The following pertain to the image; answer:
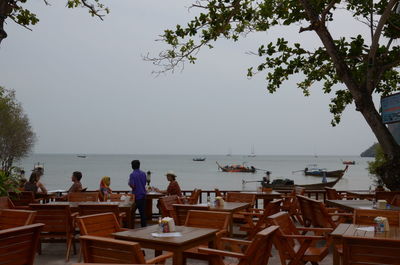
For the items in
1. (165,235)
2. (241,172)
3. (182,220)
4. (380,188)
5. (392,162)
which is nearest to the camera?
(165,235)

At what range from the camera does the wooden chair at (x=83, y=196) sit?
8.25 meters

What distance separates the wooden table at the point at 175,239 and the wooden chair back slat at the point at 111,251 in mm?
580

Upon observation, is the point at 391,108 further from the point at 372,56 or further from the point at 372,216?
the point at 372,216

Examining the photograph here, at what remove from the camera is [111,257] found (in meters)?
3.19

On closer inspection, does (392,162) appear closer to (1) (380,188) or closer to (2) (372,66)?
(2) (372,66)

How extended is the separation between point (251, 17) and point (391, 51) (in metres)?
2.76

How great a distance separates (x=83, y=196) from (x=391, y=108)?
5812 millimetres

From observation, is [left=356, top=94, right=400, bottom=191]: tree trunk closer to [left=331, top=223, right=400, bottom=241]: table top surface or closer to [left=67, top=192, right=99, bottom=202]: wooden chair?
[left=331, top=223, right=400, bottom=241]: table top surface

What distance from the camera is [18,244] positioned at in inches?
136

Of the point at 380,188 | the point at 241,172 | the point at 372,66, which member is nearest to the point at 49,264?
the point at 372,66

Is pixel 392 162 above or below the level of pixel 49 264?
above

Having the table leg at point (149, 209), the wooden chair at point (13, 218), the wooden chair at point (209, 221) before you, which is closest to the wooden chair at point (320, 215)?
Result: the wooden chair at point (209, 221)

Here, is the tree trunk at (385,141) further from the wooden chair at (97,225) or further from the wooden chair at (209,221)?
the wooden chair at (97,225)

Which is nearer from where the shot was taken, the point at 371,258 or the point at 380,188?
the point at 371,258
